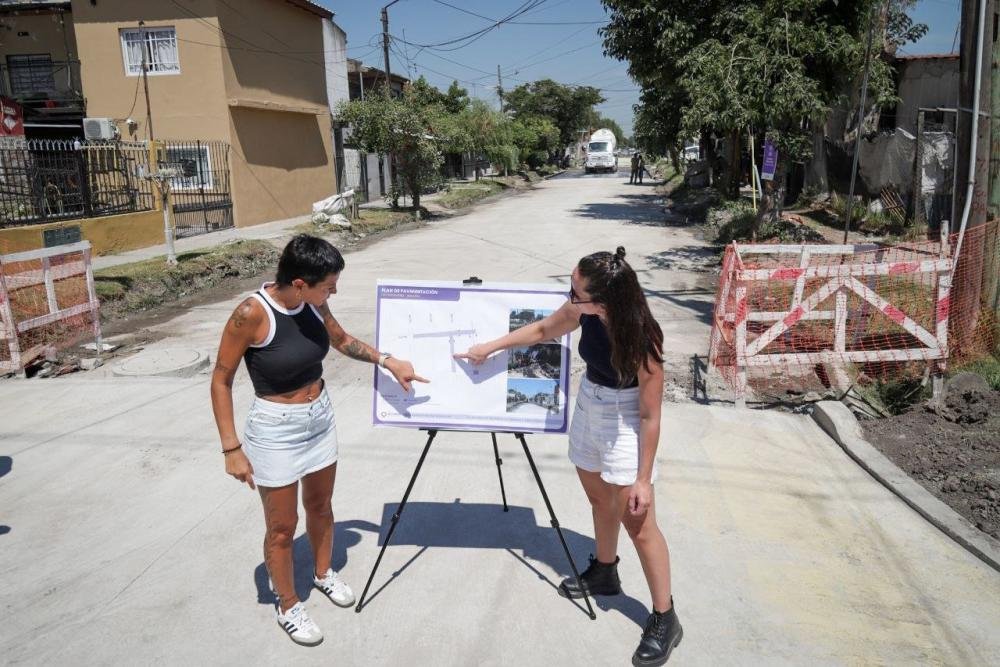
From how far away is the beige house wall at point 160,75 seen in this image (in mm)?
19547

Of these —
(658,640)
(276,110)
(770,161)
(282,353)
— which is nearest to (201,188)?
(276,110)

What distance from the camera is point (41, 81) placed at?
2303 centimetres

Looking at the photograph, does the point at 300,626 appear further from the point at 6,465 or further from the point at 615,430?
the point at 6,465

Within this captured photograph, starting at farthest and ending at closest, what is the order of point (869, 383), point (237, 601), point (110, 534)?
point (869, 383)
point (110, 534)
point (237, 601)

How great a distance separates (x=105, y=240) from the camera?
47.7 feet

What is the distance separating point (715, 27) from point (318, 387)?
1448cm

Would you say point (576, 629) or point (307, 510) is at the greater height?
point (307, 510)

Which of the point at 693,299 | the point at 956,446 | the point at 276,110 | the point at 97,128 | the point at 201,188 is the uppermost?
the point at 276,110

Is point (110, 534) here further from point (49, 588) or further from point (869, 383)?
point (869, 383)

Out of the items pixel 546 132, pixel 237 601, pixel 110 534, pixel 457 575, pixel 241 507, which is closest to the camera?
pixel 237 601

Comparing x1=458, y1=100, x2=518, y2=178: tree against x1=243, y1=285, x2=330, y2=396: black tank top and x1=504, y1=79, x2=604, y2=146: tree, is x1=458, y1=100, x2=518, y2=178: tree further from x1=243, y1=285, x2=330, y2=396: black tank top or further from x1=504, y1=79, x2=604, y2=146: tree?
x1=243, y1=285, x2=330, y2=396: black tank top

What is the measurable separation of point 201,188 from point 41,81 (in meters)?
9.10

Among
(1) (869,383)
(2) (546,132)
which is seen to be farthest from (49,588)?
(2) (546,132)

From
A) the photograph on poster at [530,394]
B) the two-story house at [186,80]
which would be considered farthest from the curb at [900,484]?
the two-story house at [186,80]
